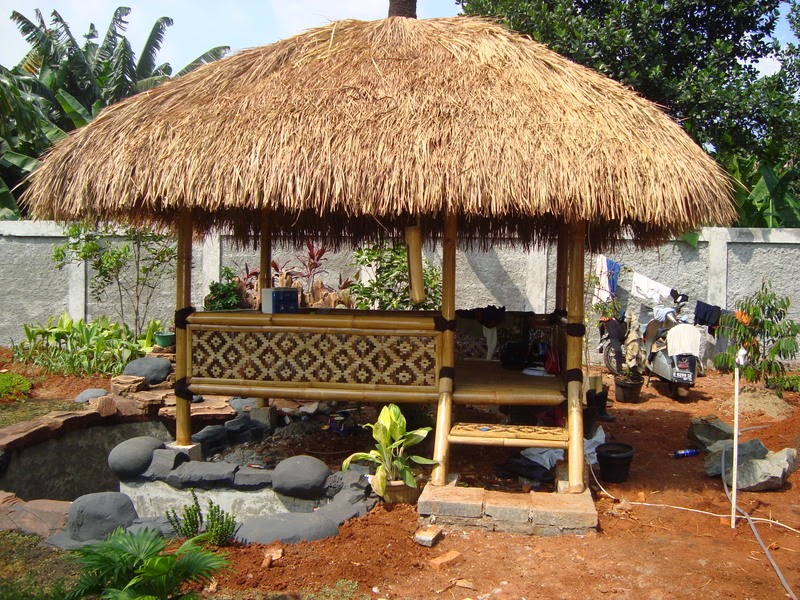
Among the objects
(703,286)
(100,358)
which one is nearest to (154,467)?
(100,358)

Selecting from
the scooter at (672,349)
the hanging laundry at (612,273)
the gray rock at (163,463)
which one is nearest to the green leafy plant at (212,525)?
the gray rock at (163,463)

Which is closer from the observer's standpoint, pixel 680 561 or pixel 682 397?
pixel 680 561

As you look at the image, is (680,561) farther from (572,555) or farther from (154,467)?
(154,467)

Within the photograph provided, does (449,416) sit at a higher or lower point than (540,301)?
lower

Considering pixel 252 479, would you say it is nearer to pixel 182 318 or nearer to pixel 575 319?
pixel 182 318

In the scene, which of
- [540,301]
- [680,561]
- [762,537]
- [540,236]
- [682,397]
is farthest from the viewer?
[540,301]

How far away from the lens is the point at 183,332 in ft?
19.6

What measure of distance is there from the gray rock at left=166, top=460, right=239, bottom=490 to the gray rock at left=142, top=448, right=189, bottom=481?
62 millimetres

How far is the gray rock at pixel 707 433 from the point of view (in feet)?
22.3

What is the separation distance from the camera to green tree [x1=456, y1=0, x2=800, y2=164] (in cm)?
1116

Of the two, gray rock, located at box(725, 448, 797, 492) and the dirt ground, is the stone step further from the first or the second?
gray rock, located at box(725, 448, 797, 492)

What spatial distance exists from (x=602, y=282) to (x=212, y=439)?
6.19 m

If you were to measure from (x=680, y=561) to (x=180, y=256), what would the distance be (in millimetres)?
4421

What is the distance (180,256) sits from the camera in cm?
605
